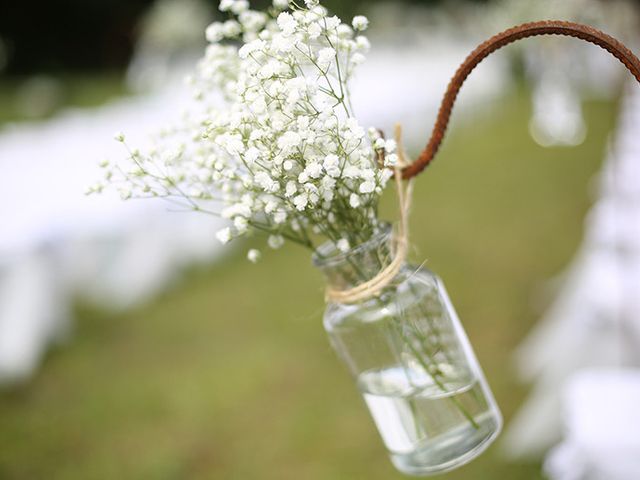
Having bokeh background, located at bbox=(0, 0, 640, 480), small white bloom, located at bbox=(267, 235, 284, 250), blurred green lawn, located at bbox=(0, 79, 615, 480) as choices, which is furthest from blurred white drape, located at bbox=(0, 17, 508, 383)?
small white bloom, located at bbox=(267, 235, 284, 250)

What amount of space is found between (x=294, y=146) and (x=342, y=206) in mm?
165

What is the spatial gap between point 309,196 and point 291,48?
0.21 metres

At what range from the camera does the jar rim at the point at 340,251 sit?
41.7 inches

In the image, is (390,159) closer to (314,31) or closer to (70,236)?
(314,31)

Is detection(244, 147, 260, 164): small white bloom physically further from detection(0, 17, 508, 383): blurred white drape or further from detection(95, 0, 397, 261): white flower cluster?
detection(0, 17, 508, 383): blurred white drape

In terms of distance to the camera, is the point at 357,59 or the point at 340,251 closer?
the point at 357,59

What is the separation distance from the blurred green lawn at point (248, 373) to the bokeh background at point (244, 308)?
0.5 inches

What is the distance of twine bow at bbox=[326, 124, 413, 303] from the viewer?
106 centimetres

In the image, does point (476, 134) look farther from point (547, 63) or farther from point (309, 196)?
point (309, 196)

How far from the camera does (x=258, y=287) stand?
4965mm

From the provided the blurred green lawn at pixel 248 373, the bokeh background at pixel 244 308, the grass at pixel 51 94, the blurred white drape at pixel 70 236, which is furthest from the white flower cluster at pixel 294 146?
the grass at pixel 51 94

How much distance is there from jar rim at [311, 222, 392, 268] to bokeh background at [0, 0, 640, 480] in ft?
1.27

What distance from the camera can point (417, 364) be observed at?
112 centimetres

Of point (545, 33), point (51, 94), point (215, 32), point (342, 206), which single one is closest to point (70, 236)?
point (215, 32)
